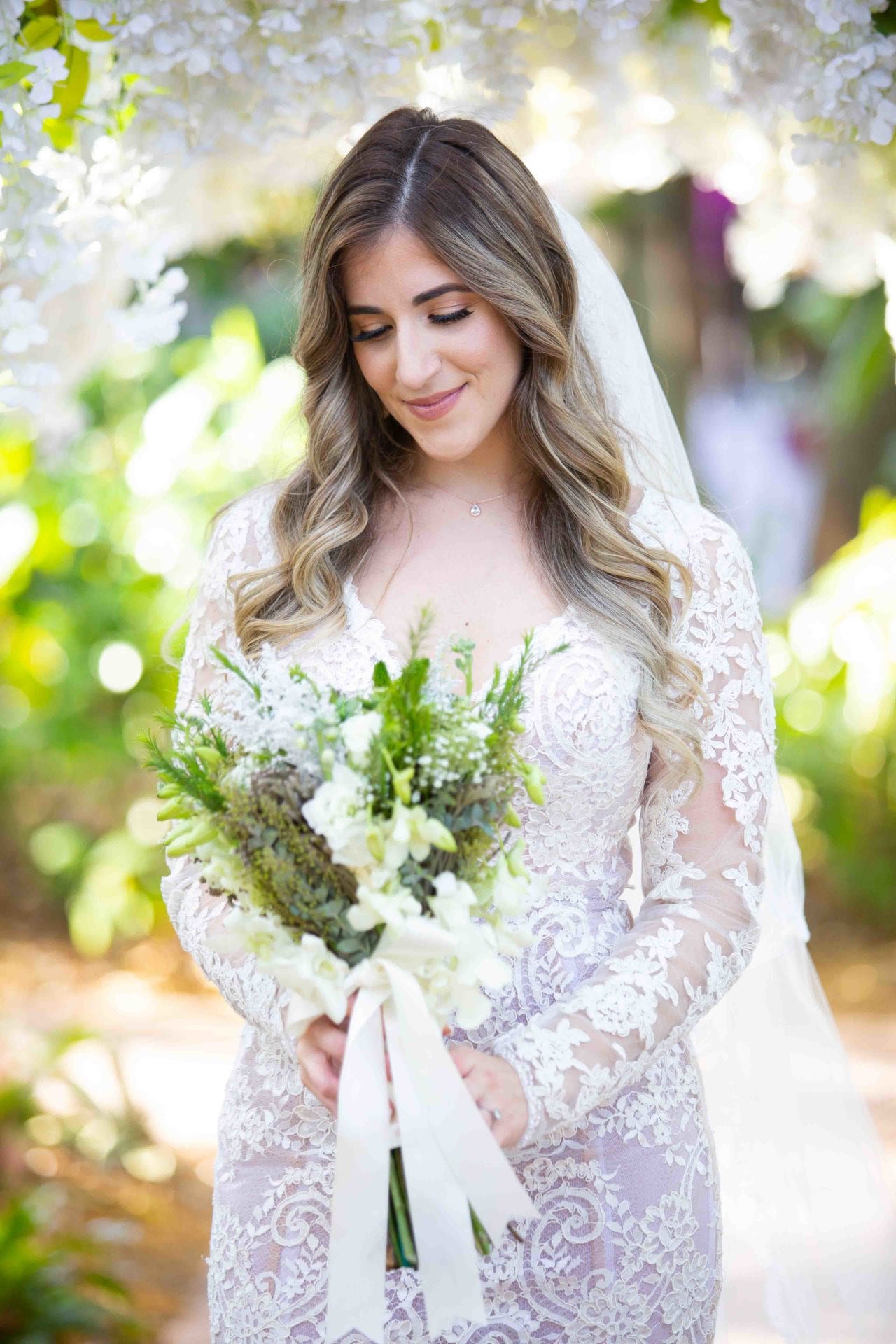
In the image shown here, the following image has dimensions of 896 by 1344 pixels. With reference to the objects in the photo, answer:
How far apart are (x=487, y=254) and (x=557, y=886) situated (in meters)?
1.07

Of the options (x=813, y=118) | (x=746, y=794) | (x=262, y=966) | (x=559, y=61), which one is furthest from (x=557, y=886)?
(x=559, y=61)

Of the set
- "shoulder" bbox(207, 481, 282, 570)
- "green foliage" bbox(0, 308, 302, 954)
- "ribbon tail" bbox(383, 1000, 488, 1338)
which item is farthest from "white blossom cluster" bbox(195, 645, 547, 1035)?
"green foliage" bbox(0, 308, 302, 954)

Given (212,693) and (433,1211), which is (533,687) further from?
(433,1211)

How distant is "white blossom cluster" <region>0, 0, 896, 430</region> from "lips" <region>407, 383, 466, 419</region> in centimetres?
47

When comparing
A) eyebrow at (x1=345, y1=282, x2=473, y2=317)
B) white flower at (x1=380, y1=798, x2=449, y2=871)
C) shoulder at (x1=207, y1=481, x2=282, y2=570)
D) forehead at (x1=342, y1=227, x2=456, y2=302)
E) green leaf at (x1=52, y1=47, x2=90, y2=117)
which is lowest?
white flower at (x1=380, y1=798, x2=449, y2=871)

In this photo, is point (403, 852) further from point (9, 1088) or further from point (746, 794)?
point (9, 1088)

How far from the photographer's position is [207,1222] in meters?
4.83

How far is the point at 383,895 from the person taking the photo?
1.54 metres

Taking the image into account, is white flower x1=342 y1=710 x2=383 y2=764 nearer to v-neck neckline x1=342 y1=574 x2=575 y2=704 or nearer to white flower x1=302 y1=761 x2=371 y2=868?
white flower x1=302 y1=761 x2=371 y2=868

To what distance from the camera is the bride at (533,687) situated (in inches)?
82.5

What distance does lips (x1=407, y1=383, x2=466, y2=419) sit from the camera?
2.27 meters

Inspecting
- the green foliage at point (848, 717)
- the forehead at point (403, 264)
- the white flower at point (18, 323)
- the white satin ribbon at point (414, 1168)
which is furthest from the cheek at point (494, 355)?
the green foliage at point (848, 717)

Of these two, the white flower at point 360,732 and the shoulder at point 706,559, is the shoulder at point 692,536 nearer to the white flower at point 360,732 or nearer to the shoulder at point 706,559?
the shoulder at point 706,559

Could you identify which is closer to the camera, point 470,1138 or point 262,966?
point 262,966
